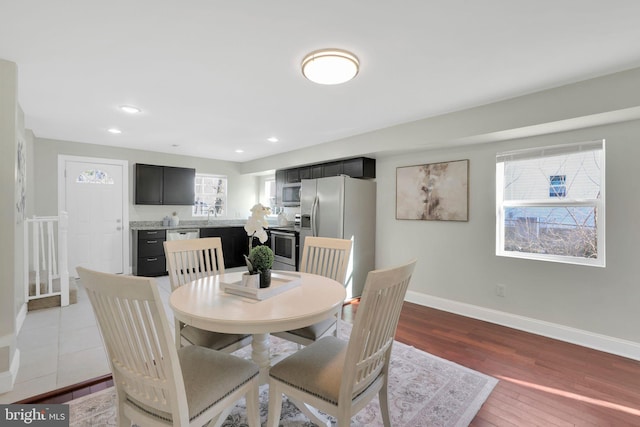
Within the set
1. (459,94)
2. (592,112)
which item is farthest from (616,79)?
(459,94)

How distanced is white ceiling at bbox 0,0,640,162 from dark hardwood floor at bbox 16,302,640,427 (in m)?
2.27

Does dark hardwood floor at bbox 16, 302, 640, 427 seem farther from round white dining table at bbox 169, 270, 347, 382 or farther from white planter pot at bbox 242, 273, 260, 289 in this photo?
white planter pot at bbox 242, 273, 260, 289

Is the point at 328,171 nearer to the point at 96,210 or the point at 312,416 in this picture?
the point at 312,416

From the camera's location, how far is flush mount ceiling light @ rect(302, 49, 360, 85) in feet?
6.44

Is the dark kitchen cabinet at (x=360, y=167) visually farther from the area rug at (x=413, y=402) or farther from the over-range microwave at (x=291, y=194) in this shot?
the area rug at (x=413, y=402)

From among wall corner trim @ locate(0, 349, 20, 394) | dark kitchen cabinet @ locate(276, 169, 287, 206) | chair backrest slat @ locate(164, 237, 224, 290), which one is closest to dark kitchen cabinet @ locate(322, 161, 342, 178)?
dark kitchen cabinet @ locate(276, 169, 287, 206)

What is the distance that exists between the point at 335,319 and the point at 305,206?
2572 mm

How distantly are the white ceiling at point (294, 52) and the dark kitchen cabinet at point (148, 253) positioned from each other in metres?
2.28

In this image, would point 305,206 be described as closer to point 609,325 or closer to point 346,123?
point 346,123

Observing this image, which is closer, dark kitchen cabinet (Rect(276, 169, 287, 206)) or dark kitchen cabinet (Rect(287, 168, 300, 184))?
dark kitchen cabinet (Rect(287, 168, 300, 184))

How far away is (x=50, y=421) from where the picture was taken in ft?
5.11

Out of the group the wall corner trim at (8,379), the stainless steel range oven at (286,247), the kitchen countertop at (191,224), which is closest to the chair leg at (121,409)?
the wall corner trim at (8,379)

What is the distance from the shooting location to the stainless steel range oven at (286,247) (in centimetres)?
464

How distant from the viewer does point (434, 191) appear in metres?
3.71
